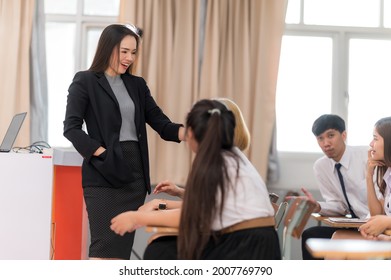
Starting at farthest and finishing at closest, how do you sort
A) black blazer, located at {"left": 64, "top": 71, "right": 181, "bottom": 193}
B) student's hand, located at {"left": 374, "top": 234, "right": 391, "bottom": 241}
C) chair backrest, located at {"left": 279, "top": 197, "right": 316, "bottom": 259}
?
black blazer, located at {"left": 64, "top": 71, "right": 181, "bottom": 193}, student's hand, located at {"left": 374, "top": 234, "right": 391, "bottom": 241}, chair backrest, located at {"left": 279, "top": 197, "right": 316, "bottom": 259}

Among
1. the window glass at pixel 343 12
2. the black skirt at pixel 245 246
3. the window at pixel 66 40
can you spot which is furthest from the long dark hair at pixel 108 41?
the window glass at pixel 343 12

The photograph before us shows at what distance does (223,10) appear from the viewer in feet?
16.8

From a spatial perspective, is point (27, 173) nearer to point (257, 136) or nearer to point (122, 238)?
point (122, 238)

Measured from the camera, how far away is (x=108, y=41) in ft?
10.2

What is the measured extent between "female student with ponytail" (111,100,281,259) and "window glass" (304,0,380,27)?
3447 millimetres

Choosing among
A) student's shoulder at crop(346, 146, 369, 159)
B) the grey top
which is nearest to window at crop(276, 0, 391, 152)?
student's shoulder at crop(346, 146, 369, 159)

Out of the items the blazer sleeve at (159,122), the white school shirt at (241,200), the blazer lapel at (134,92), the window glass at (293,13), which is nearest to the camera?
the white school shirt at (241,200)

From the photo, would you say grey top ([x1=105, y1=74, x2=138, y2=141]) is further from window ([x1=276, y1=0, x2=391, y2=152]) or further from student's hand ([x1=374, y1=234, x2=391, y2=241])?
window ([x1=276, y1=0, x2=391, y2=152])

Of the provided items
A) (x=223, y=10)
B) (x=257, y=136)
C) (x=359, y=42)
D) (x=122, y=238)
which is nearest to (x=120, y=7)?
(x=223, y=10)

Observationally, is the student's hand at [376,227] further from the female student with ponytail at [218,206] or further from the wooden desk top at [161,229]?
the wooden desk top at [161,229]

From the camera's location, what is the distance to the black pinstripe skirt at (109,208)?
10.1 ft

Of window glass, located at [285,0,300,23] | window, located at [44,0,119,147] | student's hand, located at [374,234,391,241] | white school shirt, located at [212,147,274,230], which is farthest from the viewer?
window glass, located at [285,0,300,23]

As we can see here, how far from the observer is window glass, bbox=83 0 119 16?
206 inches

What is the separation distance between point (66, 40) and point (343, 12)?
7.58 feet
